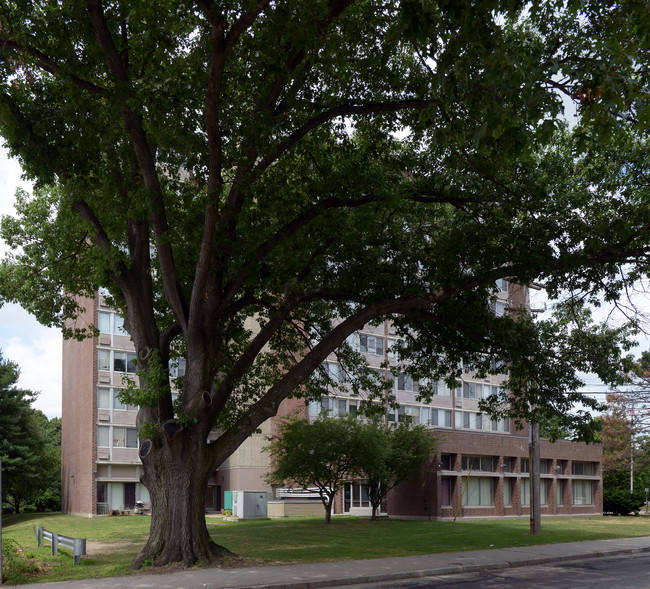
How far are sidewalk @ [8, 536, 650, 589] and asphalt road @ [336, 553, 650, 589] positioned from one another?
42 cm

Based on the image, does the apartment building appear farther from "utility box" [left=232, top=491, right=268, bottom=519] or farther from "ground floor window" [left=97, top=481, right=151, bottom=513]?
"utility box" [left=232, top=491, right=268, bottom=519]

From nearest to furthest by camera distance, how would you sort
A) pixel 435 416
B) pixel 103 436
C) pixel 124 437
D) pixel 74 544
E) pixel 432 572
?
pixel 432 572 → pixel 74 544 → pixel 103 436 → pixel 124 437 → pixel 435 416

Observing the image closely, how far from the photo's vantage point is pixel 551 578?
14.7 meters

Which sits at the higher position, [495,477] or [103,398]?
[103,398]

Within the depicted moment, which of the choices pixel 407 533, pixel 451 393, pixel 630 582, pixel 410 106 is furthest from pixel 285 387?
pixel 451 393

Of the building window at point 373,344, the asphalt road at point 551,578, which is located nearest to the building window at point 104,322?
the building window at point 373,344

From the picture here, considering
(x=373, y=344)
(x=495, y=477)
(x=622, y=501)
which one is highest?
(x=373, y=344)

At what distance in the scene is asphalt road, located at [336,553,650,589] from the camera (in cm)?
1337

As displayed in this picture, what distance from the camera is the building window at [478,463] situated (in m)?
43.0

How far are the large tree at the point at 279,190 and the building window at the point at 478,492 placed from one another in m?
Result: 25.2

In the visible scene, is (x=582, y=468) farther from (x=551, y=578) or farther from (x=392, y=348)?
(x=551, y=578)

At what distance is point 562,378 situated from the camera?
734 inches

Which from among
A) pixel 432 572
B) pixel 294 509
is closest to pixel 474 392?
pixel 294 509

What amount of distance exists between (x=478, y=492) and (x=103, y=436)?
24.1 meters
